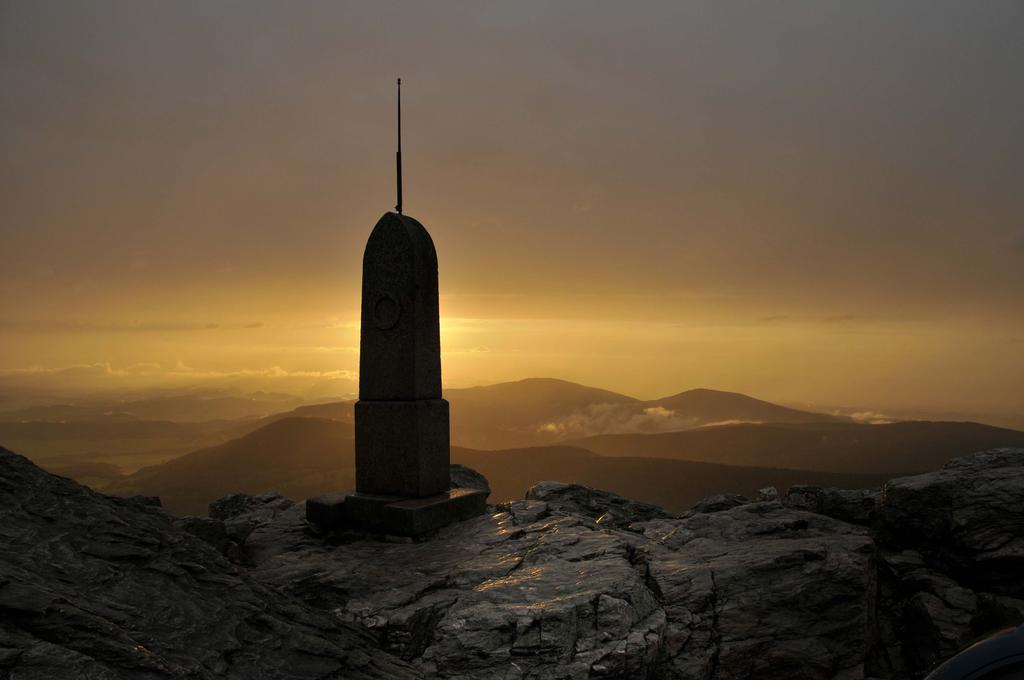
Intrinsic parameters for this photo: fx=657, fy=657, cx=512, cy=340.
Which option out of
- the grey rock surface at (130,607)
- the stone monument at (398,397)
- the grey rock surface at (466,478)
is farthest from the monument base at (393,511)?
the grey rock surface at (130,607)

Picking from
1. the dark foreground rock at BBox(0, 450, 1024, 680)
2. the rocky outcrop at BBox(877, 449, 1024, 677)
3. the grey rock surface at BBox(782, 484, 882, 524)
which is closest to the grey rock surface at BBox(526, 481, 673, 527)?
the dark foreground rock at BBox(0, 450, 1024, 680)

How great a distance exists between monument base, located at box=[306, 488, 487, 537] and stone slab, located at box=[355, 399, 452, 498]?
18 cm

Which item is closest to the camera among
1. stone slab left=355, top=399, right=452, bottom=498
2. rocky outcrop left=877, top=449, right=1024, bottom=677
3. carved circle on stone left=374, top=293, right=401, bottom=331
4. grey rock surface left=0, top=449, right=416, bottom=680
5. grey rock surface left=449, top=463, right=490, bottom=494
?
grey rock surface left=0, top=449, right=416, bottom=680

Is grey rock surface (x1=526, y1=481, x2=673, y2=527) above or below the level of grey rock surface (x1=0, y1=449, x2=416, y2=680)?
below

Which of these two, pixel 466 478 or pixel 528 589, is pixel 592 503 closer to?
pixel 466 478

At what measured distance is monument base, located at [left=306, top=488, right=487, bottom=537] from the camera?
870cm


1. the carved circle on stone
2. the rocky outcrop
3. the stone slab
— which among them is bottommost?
the rocky outcrop

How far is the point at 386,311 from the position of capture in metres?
9.65

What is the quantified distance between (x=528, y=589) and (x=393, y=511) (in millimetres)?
2832

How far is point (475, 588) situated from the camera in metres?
6.79

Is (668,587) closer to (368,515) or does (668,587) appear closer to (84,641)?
(368,515)

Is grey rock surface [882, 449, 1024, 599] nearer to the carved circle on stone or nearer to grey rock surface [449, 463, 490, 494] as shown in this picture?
grey rock surface [449, 463, 490, 494]

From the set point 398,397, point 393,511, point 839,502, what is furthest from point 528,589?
point 839,502

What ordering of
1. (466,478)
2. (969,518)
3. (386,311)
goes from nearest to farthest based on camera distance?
(969,518)
(386,311)
(466,478)
